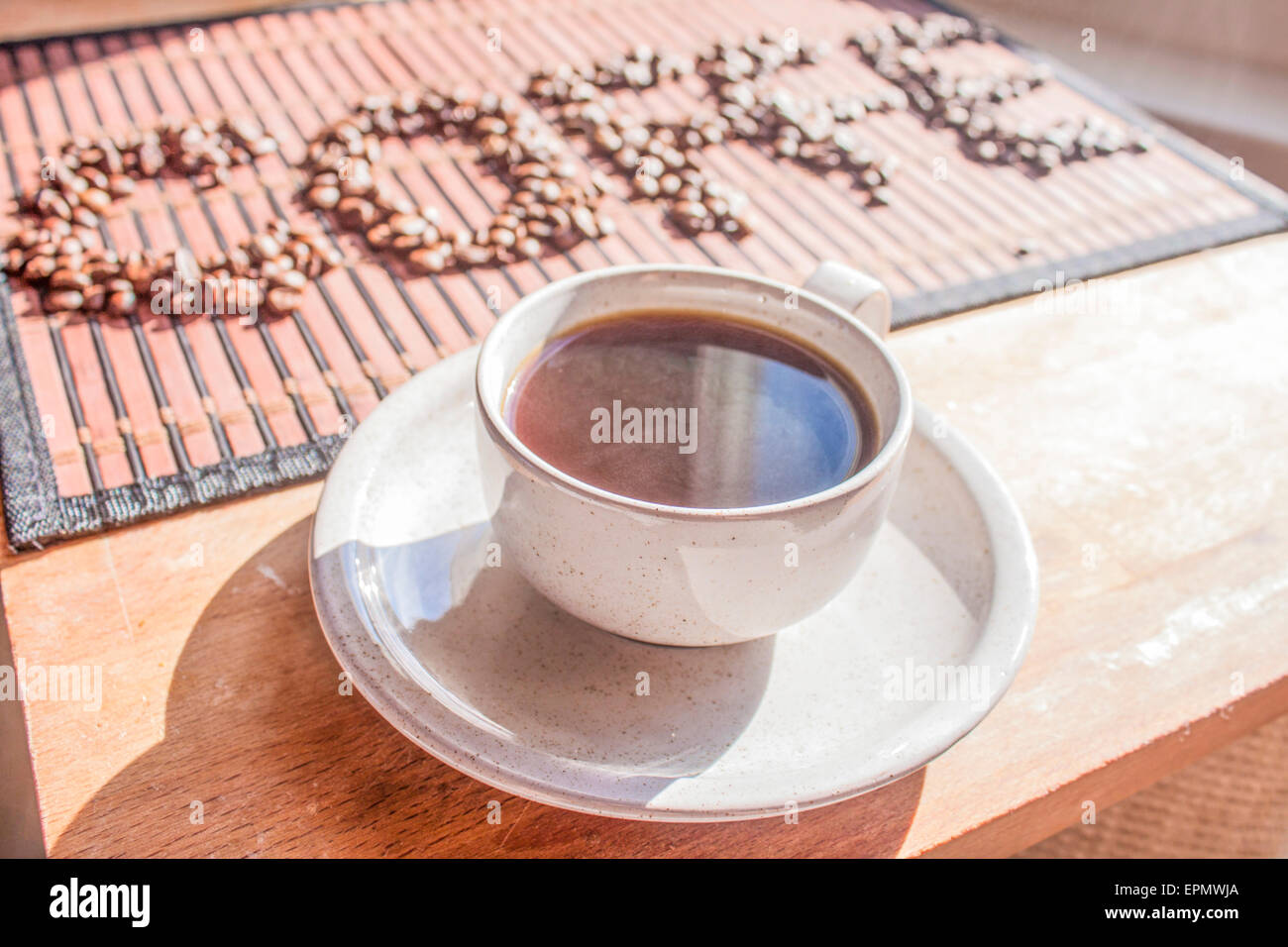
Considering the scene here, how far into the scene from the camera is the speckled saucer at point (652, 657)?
41 centimetres

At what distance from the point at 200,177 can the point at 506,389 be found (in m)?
0.57

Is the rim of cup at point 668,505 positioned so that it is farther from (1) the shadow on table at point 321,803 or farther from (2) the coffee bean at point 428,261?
(2) the coffee bean at point 428,261

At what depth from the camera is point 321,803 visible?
1.52 feet

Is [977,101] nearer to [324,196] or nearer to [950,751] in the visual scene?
[324,196]

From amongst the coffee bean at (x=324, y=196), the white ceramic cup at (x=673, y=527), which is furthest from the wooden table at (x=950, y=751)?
the coffee bean at (x=324, y=196)

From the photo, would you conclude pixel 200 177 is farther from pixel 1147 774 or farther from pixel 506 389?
pixel 1147 774

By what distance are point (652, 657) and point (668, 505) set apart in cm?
10

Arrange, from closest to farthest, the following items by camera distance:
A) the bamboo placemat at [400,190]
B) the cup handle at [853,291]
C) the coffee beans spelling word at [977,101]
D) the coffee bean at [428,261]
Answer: the cup handle at [853,291] → the bamboo placemat at [400,190] → the coffee bean at [428,261] → the coffee beans spelling word at [977,101]

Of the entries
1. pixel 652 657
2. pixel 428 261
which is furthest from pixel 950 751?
pixel 428 261

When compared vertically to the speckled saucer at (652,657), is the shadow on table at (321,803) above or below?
below

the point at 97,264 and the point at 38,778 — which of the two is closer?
the point at 38,778

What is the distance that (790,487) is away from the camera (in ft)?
1.58

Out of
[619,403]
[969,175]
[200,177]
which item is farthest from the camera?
[969,175]
